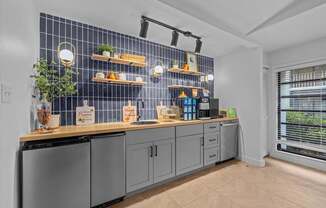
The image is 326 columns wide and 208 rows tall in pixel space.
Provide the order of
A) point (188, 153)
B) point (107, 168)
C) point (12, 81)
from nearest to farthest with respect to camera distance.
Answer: point (12, 81), point (107, 168), point (188, 153)

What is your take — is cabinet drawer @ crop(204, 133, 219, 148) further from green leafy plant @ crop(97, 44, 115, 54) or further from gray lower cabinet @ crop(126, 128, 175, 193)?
green leafy plant @ crop(97, 44, 115, 54)

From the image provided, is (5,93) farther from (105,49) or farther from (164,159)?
(164,159)

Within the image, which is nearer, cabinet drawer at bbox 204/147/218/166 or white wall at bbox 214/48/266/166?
cabinet drawer at bbox 204/147/218/166

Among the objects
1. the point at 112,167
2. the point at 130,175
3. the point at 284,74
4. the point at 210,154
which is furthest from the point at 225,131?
the point at 112,167

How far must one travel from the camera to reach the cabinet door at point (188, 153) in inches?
101

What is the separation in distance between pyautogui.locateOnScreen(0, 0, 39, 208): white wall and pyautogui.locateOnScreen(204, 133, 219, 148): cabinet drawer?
99.6 inches

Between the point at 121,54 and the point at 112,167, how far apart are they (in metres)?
1.73

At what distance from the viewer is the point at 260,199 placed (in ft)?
6.75

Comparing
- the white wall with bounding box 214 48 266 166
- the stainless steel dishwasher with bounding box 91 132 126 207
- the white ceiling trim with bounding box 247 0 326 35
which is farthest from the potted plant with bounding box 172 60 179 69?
the stainless steel dishwasher with bounding box 91 132 126 207

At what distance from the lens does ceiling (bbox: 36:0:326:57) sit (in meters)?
1.97

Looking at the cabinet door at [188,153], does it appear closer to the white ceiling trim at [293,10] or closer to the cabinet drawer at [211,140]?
the cabinet drawer at [211,140]

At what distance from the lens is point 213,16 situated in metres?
2.33

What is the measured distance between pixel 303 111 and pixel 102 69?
3892mm

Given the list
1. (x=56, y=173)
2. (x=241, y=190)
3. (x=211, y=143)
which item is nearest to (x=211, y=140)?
(x=211, y=143)
